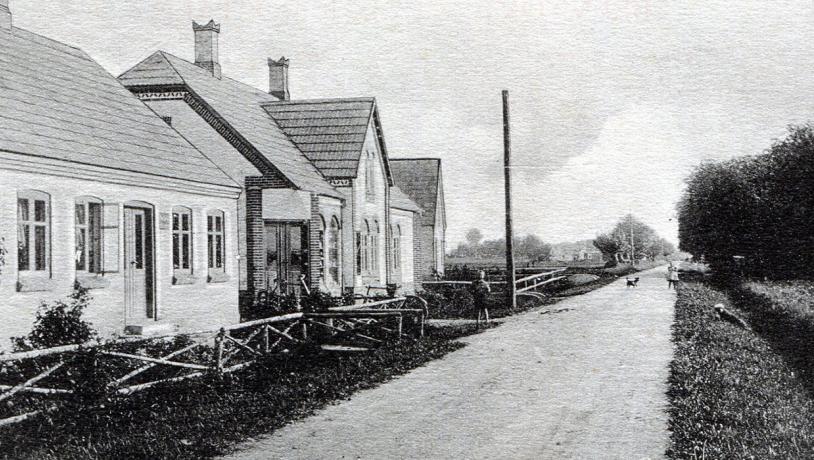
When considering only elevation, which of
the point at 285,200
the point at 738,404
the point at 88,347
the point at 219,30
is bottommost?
the point at 738,404

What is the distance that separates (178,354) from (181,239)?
5.68 meters

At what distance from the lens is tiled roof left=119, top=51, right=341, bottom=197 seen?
22.1 m

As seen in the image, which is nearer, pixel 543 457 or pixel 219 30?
pixel 543 457

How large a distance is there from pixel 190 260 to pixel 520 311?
1296cm

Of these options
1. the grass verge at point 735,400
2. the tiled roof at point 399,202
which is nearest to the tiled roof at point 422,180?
the tiled roof at point 399,202

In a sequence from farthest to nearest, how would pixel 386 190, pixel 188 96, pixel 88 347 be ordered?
pixel 386 190, pixel 188 96, pixel 88 347

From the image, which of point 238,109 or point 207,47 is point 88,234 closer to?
point 238,109

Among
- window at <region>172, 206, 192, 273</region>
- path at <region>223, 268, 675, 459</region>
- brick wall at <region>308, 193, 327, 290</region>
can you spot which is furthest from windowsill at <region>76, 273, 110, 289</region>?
brick wall at <region>308, 193, 327, 290</region>

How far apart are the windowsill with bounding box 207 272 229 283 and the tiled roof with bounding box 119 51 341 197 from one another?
410 cm

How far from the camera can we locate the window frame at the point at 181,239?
54.5 ft

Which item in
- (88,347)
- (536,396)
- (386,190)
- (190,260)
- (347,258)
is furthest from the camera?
(386,190)

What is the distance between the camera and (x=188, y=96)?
22.0 metres

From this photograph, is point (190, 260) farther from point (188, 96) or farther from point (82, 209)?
point (188, 96)

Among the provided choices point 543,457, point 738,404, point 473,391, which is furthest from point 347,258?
point 543,457
